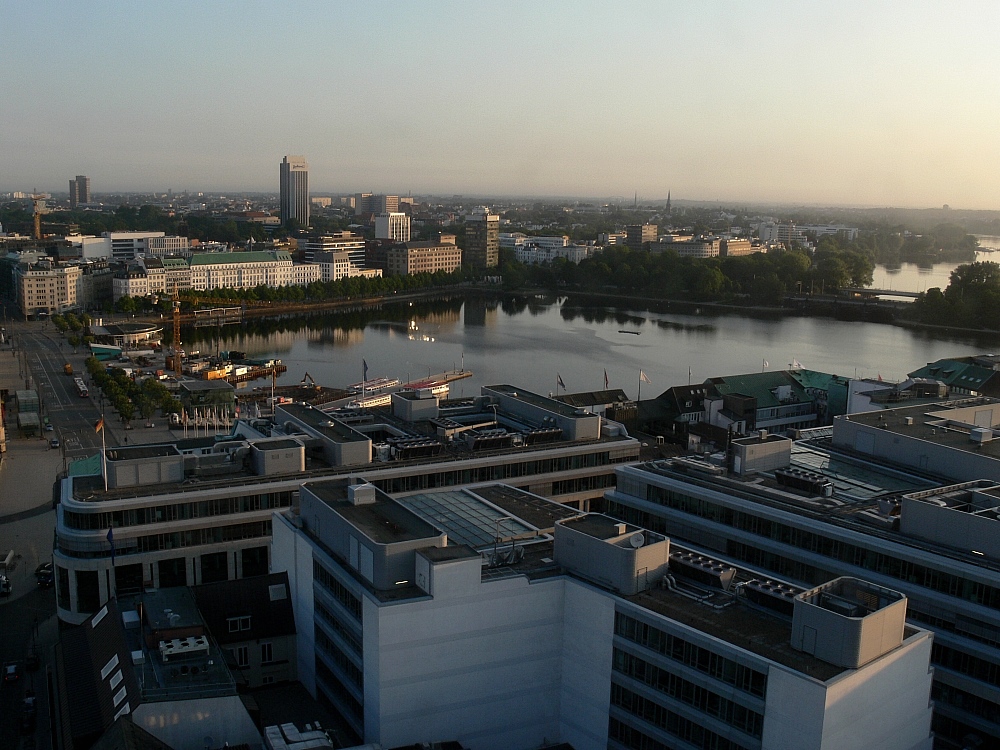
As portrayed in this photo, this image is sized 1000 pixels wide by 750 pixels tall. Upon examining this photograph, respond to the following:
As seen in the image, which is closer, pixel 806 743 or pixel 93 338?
pixel 806 743

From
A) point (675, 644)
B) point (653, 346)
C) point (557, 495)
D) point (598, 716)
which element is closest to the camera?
point (675, 644)

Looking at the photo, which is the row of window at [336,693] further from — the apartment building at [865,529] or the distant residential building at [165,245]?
the distant residential building at [165,245]

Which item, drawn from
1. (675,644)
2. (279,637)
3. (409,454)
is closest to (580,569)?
(675,644)

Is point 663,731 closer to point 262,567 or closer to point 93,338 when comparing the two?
point 262,567

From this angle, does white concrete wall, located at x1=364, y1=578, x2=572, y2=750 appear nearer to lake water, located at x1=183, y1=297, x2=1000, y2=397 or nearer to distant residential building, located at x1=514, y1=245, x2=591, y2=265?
lake water, located at x1=183, y1=297, x2=1000, y2=397

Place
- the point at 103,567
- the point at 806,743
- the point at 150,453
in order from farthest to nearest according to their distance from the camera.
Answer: the point at 150,453, the point at 103,567, the point at 806,743

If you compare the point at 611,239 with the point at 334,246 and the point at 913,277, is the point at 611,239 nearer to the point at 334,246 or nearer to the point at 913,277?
the point at 913,277
